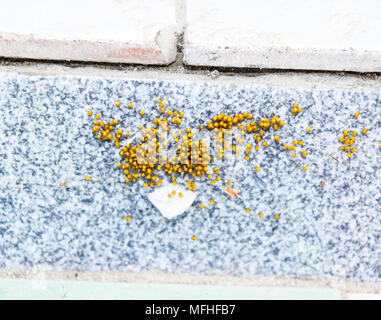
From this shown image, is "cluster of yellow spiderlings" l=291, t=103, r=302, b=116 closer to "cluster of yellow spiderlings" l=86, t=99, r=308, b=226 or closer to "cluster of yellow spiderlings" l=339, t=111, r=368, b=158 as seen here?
"cluster of yellow spiderlings" l=86, t=99, r=308, b=226

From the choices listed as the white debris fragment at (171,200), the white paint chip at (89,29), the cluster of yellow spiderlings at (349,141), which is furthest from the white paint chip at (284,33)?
the white debris fragment at (171,200)

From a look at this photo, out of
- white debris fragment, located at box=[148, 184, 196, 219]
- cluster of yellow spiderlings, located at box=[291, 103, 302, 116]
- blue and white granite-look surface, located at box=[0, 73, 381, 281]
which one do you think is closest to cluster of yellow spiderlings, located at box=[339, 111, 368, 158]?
blue and white granite-look surface, located at box=[0, 73, 381, 281]

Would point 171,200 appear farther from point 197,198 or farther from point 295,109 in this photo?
point 295,109

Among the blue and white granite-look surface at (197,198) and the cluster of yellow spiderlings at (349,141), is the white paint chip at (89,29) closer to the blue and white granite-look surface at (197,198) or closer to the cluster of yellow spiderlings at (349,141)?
the blue and white granite-look surface at (197,198)

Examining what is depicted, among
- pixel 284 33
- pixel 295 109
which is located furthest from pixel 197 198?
pixel 284 33

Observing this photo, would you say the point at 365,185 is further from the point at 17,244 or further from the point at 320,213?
the point at 17,244
